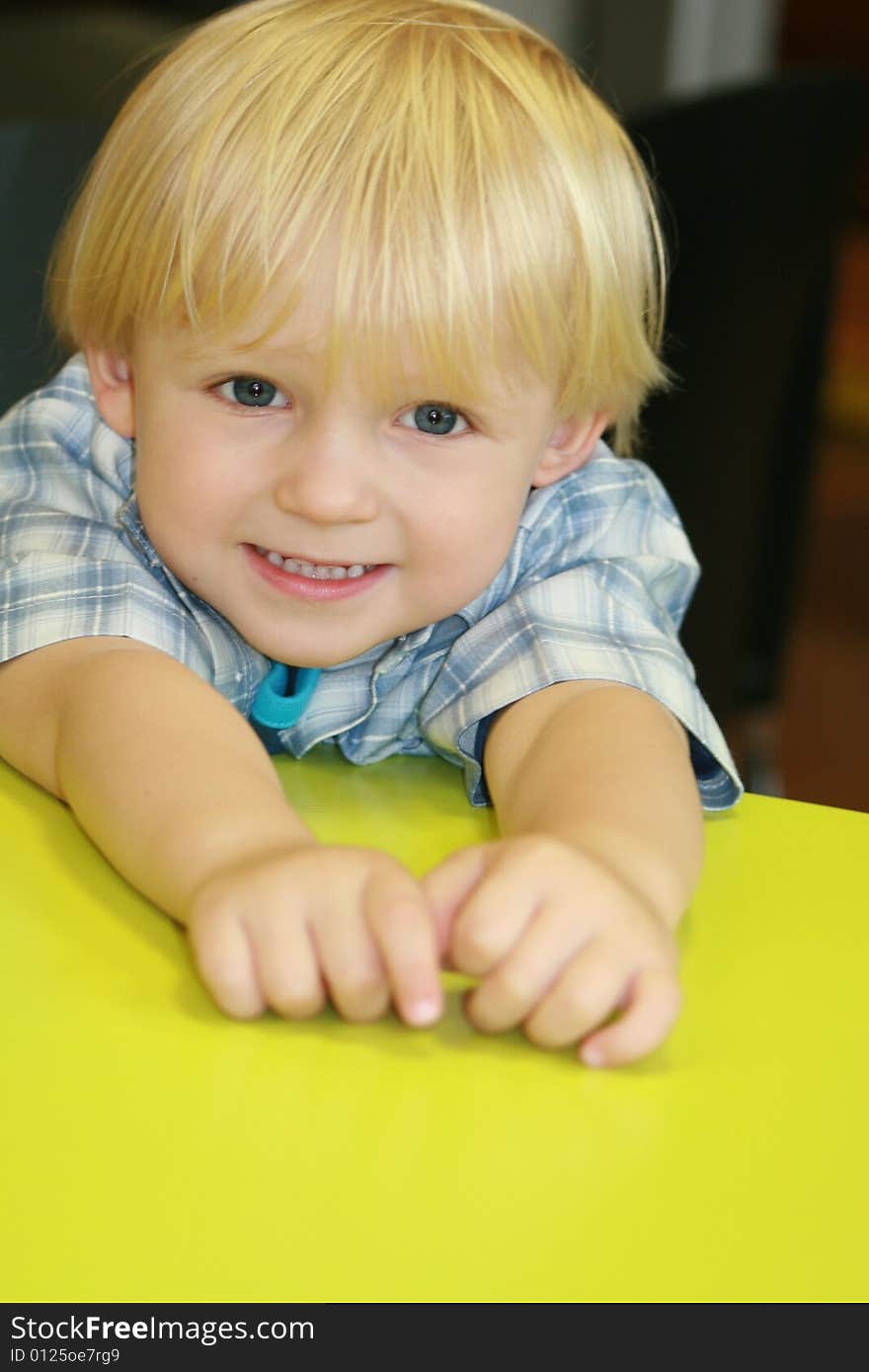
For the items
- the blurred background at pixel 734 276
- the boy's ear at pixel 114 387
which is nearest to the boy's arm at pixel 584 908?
the boy's ear at pixel 114 387

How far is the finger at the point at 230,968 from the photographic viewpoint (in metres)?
0.53

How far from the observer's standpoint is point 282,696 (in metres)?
0.84

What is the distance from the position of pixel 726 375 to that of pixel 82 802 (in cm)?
121

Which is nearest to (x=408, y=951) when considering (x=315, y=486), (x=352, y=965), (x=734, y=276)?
(x=352, y=965)

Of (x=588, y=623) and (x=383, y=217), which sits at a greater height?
(x=383, y=217)

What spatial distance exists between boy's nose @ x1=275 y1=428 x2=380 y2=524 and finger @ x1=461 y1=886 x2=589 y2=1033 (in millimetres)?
216

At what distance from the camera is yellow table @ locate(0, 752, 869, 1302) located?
0.43 metres

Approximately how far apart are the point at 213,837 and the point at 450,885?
3.7 inches

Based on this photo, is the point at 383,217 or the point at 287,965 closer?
the point at 287,965

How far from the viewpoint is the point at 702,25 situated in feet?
10.0

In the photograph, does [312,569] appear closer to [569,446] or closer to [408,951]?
[569,446]

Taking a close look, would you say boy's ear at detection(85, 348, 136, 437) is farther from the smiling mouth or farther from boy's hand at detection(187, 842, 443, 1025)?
boy's hand at detection(187, 842, 443, 1025)

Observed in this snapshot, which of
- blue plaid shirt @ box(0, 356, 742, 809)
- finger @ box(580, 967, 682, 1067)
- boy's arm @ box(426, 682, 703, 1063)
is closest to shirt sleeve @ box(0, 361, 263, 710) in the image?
blue plaid shirt @ box(0, 356, 742, 809)

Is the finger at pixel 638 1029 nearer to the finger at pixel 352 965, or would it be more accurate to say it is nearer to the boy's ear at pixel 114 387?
the finger at pixel 352 965
